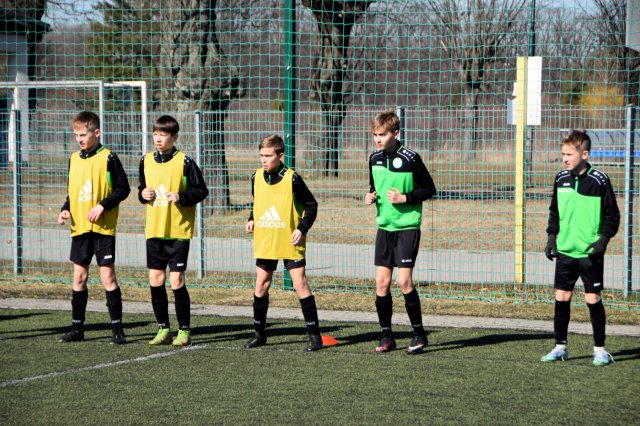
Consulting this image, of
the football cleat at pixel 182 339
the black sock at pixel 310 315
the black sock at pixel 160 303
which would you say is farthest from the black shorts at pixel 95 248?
the black sock at pixel 310 315

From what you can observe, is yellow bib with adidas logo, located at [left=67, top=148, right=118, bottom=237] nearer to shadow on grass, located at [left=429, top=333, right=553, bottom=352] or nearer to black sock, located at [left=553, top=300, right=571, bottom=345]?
shadow on grass, located at [left=429, top=333, right=553, bottom=352]

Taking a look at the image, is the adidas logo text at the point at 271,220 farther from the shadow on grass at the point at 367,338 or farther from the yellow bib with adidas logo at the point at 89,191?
the yellow bib with adidas logo at the point at 89,191

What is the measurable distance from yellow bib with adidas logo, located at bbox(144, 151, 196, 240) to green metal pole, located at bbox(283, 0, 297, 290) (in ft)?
9.79

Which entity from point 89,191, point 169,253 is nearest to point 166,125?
point 89,191

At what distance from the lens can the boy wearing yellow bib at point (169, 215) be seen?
7.06 metres

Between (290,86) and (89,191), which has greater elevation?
(290,86)

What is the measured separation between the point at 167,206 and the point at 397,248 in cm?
187

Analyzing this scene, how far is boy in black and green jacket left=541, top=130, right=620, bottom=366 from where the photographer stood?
6.29 meters

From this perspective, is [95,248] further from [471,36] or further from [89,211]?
[471,36]

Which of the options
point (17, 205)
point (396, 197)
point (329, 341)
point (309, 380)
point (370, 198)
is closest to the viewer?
point (309, 380)

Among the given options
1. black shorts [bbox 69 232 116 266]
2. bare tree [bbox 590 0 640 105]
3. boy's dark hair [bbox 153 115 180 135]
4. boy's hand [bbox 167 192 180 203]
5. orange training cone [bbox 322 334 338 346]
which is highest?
bare tree [bbox 590 0 640 105]

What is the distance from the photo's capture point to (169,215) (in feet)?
23.2

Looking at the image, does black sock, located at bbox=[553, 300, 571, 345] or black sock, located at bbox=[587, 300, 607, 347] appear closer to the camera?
black sock, located at bbox=[587, 300, 607, 347]

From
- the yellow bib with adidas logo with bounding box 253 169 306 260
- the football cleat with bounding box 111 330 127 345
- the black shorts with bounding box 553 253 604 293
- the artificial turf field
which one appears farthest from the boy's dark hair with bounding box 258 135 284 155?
the black shorts with bounding box 553 253 604 293
